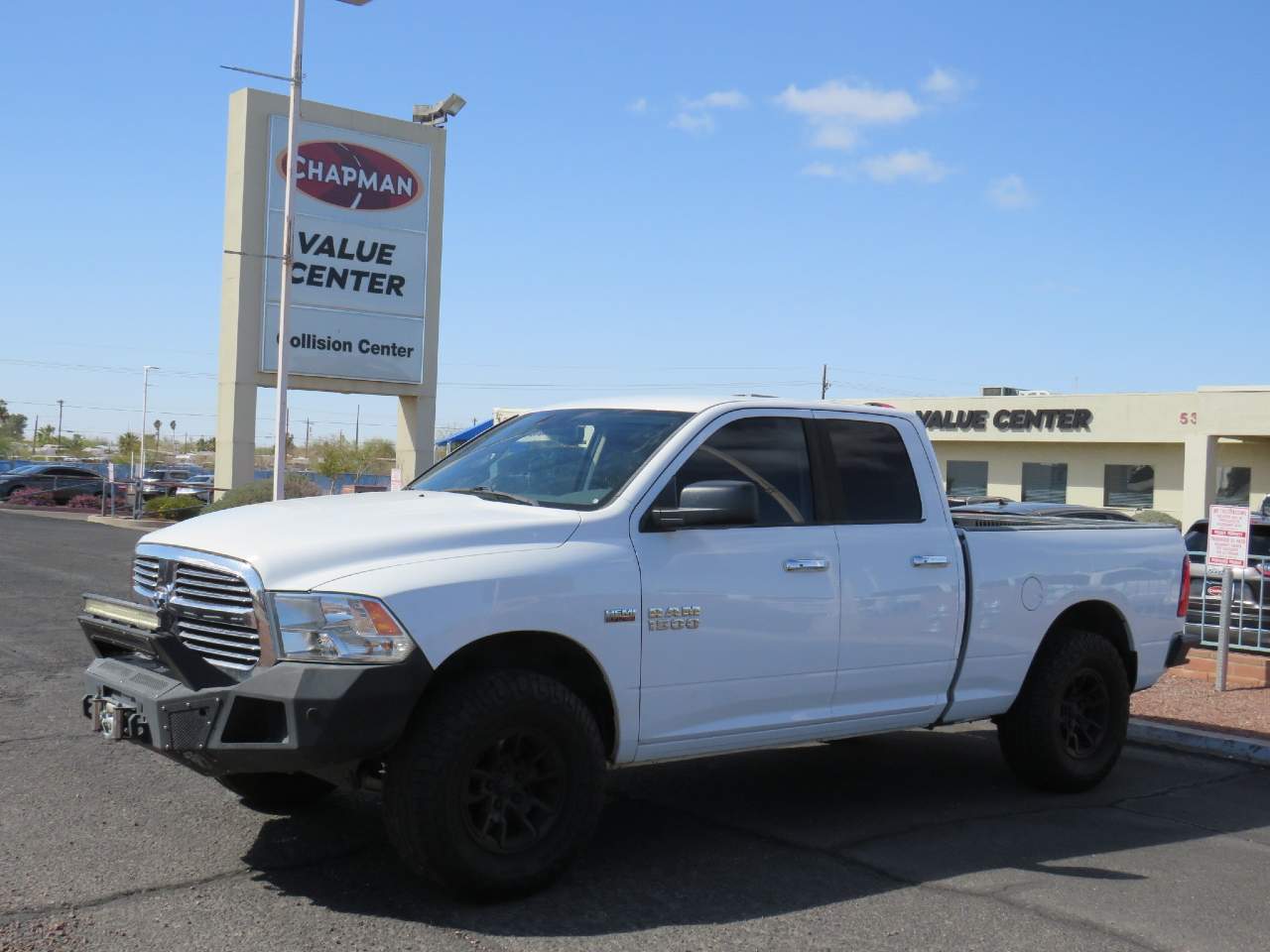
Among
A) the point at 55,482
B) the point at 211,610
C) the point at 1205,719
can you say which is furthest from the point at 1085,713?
the point at 55,482

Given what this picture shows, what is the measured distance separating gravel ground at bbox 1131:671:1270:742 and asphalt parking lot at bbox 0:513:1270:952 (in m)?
1.30

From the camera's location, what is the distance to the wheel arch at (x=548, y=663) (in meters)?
5.07

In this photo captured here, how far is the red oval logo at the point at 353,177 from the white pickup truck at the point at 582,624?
23752mm

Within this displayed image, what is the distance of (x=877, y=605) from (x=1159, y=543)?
253 centimetres

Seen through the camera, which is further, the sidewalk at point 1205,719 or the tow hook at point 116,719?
the sidewalk at point 1205,719

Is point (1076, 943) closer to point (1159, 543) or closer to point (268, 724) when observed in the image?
point (268, 724)

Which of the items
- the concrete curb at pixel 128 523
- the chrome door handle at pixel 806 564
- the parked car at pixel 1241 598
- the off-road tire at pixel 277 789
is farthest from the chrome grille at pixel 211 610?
the concrete curb at pixel 128 523

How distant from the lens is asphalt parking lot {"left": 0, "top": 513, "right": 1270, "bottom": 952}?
4.78m

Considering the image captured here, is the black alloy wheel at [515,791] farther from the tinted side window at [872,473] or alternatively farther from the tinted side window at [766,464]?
the tinted side window at [872,473]

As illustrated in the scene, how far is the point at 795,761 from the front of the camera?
8.04m

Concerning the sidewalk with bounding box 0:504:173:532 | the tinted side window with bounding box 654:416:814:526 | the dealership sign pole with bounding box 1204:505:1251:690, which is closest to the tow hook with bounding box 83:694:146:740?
the tinted side window with bounding box 654:416:814:526

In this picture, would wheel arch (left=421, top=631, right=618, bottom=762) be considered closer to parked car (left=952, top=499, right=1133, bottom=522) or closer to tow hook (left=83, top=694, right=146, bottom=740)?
tow hook (left=83, top=694, right=146, bottom=740)

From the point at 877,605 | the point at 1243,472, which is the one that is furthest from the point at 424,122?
the point at 877,605

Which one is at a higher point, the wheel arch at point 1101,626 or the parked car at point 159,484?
the wheel arch at point 1101,626
